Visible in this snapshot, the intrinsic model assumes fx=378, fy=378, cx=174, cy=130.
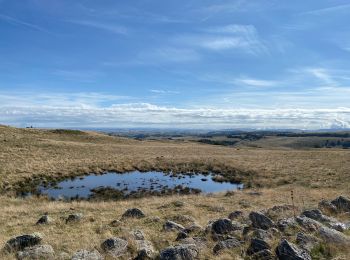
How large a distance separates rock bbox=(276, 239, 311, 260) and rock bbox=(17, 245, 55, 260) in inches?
229

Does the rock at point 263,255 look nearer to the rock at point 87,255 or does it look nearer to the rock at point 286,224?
the rock at point 286,224

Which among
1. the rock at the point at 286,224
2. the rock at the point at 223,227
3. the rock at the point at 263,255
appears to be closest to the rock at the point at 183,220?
the rock at the point at 223,227

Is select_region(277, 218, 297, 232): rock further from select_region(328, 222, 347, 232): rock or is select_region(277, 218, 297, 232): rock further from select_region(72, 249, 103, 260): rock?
select_region(72, 249, 103, 260): rock

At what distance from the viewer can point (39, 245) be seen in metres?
10.6

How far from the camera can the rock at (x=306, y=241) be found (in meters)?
9.48

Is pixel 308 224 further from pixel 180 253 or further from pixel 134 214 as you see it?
pixel 134 214

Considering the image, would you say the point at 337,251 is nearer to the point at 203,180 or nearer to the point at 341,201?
the point at 341,201

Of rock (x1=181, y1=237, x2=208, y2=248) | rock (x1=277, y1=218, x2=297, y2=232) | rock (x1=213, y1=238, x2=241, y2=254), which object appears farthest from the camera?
rock (x1=277, y1=218, x2=297, y2=232)

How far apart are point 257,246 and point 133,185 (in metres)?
26.2

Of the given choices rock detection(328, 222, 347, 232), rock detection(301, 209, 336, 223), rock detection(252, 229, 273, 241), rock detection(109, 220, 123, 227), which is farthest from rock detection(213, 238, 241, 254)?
rock detection(109, 220, 123, 227)

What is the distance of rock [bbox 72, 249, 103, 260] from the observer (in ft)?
31.0

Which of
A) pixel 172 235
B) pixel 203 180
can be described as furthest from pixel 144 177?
pixel 172 235

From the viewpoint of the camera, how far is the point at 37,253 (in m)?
9.96

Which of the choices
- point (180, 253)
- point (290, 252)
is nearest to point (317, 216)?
point (290, 252)
